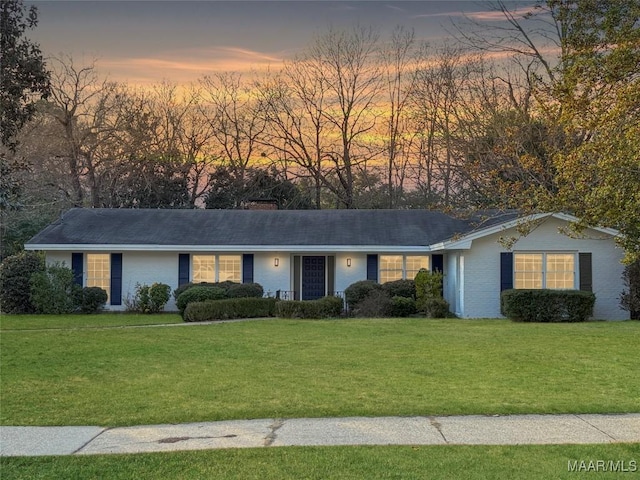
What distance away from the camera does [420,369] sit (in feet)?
37.8

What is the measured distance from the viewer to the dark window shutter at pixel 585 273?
21589mm

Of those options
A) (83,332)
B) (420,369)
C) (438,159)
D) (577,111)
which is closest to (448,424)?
(420,369)

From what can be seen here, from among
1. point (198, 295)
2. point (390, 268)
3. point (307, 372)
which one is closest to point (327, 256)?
point (390, 268)

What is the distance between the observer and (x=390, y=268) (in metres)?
25.0

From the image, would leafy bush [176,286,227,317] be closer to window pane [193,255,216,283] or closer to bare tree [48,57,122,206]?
window pane [193,255,216,283]

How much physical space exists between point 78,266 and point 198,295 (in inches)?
232

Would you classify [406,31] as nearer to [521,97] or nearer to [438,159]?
[438,159]

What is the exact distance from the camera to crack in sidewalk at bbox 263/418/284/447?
693 cm

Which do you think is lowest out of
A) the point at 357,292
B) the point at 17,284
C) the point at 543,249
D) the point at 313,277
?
the point at 357,292

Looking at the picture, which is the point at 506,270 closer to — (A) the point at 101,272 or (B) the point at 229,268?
(B) the point at 229,268

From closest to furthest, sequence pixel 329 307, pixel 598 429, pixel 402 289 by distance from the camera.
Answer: pixel 598 429 < pixel 329 307 < pixel 402 289

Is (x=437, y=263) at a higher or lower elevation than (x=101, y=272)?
higher

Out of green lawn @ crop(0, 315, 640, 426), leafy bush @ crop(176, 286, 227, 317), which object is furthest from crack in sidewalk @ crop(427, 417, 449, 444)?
leafy bush @ crop(176, 286, 227, 317)

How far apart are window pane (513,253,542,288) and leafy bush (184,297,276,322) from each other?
8304 millimetres
